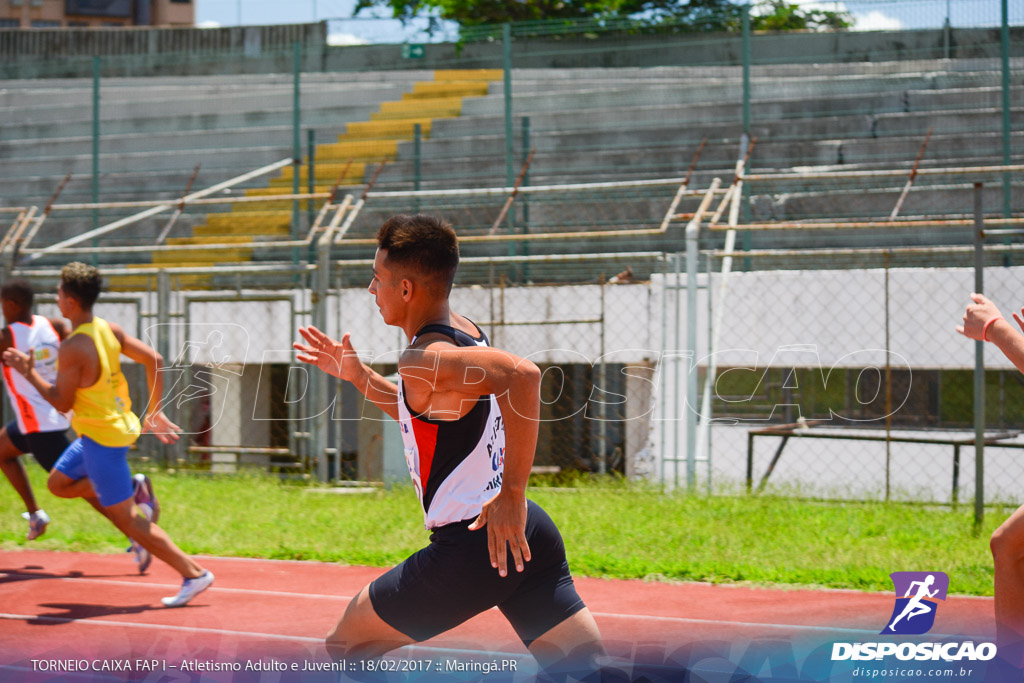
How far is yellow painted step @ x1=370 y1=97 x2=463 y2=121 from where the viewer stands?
63.6 ft

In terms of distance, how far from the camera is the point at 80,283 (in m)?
6.62

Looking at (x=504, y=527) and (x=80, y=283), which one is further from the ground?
(x=80, y=283)

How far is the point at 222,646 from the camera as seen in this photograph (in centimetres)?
598

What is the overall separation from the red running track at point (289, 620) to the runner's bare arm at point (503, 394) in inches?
93.5

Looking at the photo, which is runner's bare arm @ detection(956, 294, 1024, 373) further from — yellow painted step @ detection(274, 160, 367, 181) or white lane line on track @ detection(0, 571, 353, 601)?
yellow painted step @ detection(274, 160, 367, 181)

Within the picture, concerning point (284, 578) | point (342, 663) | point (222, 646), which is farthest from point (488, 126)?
point (342, 663)

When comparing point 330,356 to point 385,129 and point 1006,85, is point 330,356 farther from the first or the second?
point 385,129

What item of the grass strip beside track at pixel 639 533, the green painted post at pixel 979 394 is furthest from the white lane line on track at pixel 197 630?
the green painted post at pixel 979 394

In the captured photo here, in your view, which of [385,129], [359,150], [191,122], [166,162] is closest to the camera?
[359,150]

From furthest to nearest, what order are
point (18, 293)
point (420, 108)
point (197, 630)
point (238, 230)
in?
point (420, 108) → point (238, 230) → point (18, 293) → point (197, 630)

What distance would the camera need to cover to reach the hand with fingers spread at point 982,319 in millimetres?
4102

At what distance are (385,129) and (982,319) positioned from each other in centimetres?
1613

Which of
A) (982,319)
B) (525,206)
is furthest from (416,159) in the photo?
(982,319)

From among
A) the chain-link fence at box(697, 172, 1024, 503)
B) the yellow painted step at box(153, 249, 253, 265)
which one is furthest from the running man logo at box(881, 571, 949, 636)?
the yellow painted step at box(153, 249, 253, 265)
